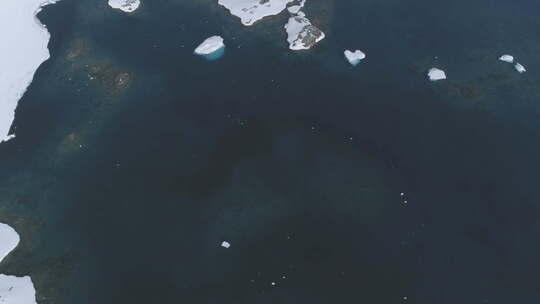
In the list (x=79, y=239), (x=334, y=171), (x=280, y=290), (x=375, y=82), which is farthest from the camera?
(x=375, y=82)

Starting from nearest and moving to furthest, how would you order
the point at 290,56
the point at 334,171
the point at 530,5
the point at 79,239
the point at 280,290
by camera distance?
the point at 280,290 → the point at 79,239 → the point at 334,171 → the point at 290,56 → the point at 530,5

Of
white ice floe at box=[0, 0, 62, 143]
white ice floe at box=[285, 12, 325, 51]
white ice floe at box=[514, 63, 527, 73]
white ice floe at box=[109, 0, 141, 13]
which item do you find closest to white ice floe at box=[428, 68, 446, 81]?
white ice floe at box=[514, 63, 527, 73]

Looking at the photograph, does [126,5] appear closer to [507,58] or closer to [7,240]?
[7,240]

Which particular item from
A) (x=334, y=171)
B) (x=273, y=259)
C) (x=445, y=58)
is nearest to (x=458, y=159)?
(x=334, y=171)

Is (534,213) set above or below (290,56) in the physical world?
below

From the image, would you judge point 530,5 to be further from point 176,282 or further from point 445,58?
point 176,282

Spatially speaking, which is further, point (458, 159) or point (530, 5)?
point (530, 5)
